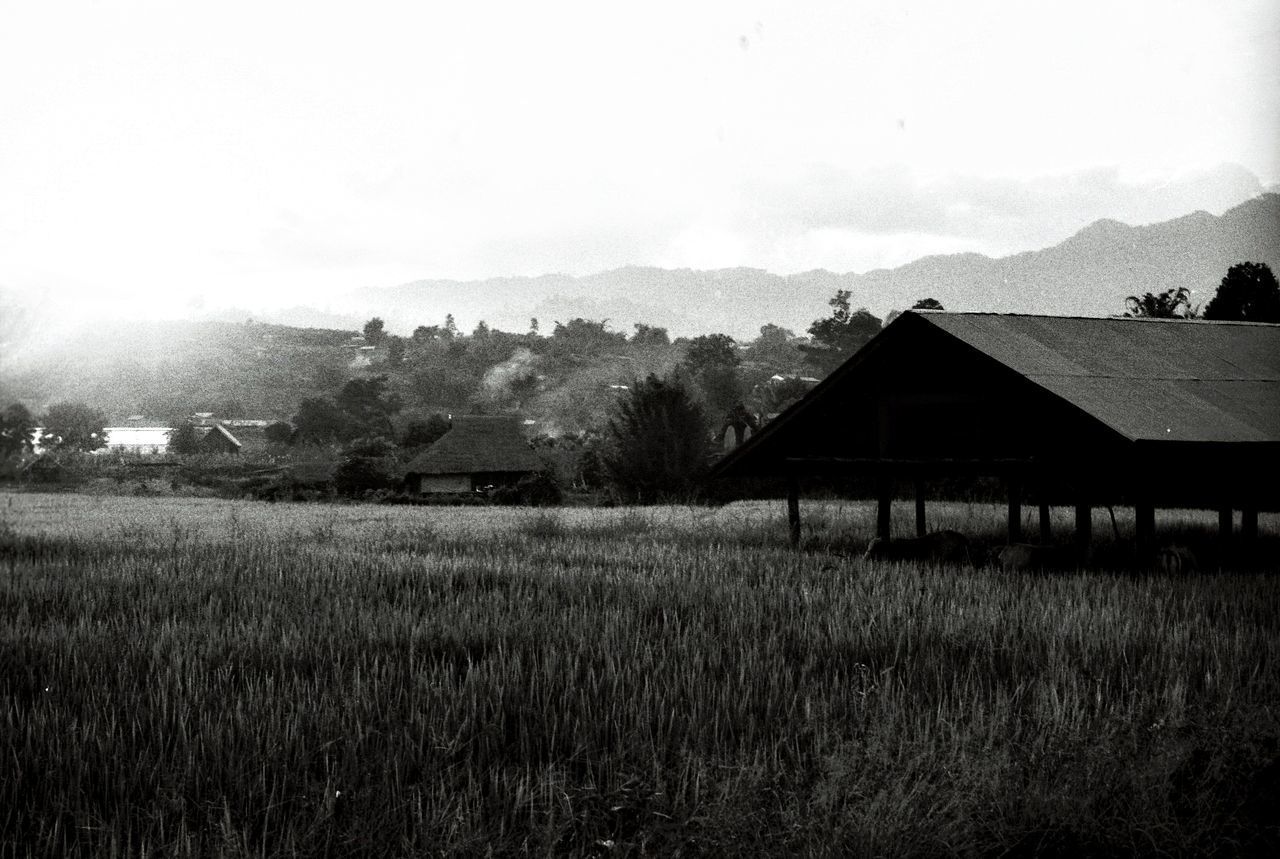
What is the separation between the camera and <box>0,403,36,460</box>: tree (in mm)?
43375

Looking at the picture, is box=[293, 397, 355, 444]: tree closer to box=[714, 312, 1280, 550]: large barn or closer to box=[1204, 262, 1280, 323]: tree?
box=[1204, 262, 1280, 323]: tree

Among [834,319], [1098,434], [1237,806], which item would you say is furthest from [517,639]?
[834,319]

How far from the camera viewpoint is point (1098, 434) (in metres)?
10.6

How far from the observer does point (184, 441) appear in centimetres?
5909

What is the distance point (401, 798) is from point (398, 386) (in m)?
102

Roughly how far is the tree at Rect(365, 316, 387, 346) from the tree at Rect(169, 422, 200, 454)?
72.3 m

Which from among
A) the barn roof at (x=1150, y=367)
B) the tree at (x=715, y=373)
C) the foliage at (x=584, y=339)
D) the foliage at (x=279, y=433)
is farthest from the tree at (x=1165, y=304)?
the foliage at (x=584, y=339)

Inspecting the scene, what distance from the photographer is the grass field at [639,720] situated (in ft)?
12.0

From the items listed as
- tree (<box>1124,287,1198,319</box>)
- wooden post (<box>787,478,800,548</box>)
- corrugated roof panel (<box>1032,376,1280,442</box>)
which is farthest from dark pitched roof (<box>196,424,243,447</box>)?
corrugated roof panel (<box>1032,376,1280,442</box>)

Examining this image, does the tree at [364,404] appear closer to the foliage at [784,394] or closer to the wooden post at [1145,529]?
the foliage at [784,394]

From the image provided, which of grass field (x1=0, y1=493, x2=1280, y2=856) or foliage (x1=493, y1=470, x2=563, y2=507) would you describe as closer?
grass field (x1=0, y1=493, x2=1280, y2=856)

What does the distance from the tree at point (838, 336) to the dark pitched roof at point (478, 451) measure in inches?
1438

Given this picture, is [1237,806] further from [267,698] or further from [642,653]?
[267,698]

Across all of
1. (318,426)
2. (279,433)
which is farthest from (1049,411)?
(279,433)
